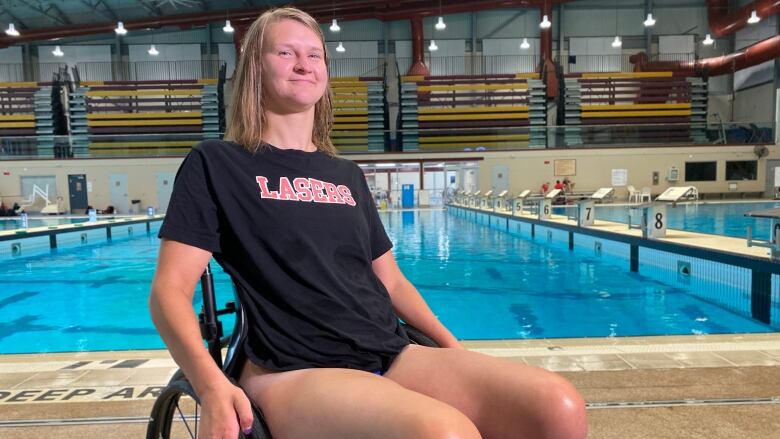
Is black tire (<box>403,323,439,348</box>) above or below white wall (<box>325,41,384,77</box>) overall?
below

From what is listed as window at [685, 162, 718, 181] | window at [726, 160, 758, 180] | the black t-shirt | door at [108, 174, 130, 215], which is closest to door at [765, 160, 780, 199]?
window at [726, 160, 758, 180]

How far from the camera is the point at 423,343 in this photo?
1140mm

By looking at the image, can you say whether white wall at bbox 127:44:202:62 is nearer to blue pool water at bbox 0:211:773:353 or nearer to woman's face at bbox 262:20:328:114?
blue pool water at bbox 0:211:773:353

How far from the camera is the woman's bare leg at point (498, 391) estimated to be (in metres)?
0.80

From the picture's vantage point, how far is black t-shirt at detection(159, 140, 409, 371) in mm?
916

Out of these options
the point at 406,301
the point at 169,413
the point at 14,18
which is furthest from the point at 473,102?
the point at 169,413

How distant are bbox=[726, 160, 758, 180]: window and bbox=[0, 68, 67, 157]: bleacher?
2453 centimetres

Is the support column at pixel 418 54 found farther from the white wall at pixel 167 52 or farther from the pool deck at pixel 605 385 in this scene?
the pool deck at pixel 605 385

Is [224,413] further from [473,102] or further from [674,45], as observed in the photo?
[674,45]

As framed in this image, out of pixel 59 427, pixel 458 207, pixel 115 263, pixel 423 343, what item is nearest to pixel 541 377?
pixel 423 343

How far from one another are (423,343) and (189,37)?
22690 millimetres

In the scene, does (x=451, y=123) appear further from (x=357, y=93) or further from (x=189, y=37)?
(x=189, y=37)

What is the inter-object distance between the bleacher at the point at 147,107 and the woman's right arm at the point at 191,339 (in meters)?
18.6

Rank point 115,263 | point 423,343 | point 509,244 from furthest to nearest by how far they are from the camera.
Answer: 1. point 509,244
2. point 115,263
3. point 423,343
